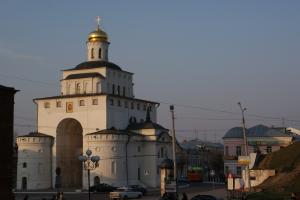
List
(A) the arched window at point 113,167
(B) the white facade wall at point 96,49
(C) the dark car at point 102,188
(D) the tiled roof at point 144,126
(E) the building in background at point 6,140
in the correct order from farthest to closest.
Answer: (B) the white facade wall at point 96,49 → (D) the tiled roof at point 144,126 → (A) the arched window at point 113,167 → (C) the dark car at point 102,188 → (E) the building in background at point 6,140

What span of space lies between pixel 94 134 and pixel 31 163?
30.2 feet

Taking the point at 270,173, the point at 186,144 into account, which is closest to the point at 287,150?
the point at 270,173

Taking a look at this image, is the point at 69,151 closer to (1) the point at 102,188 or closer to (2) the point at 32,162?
(2) the point at 32,162

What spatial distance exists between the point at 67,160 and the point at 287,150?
101 feet

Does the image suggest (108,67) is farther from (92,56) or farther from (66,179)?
(66,179)

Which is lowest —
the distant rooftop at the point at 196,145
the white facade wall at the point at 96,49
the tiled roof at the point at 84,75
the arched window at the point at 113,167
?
the arched window at the point at 113,167

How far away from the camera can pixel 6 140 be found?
102 feet

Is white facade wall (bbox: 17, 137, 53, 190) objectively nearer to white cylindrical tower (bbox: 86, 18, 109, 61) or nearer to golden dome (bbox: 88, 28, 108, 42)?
white cylindrical tower (bbox: 86, 18, 109, 61)

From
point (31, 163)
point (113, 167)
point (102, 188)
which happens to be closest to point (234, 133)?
point (113, 167)

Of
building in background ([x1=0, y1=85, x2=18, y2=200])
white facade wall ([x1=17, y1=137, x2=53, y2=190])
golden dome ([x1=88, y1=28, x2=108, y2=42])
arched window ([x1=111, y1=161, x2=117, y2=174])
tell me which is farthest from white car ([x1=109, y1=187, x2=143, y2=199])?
golden dome ([x1=88, y1=28, x2=108, y2=42])

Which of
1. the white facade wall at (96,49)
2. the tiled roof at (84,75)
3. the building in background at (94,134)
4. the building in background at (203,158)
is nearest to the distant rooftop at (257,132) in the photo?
the building in background at (94,134)

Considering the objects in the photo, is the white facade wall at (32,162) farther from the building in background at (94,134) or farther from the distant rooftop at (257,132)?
the distant rooftop at (257,132)

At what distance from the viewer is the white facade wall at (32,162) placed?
68.9 meters

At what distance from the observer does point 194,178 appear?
279ft
